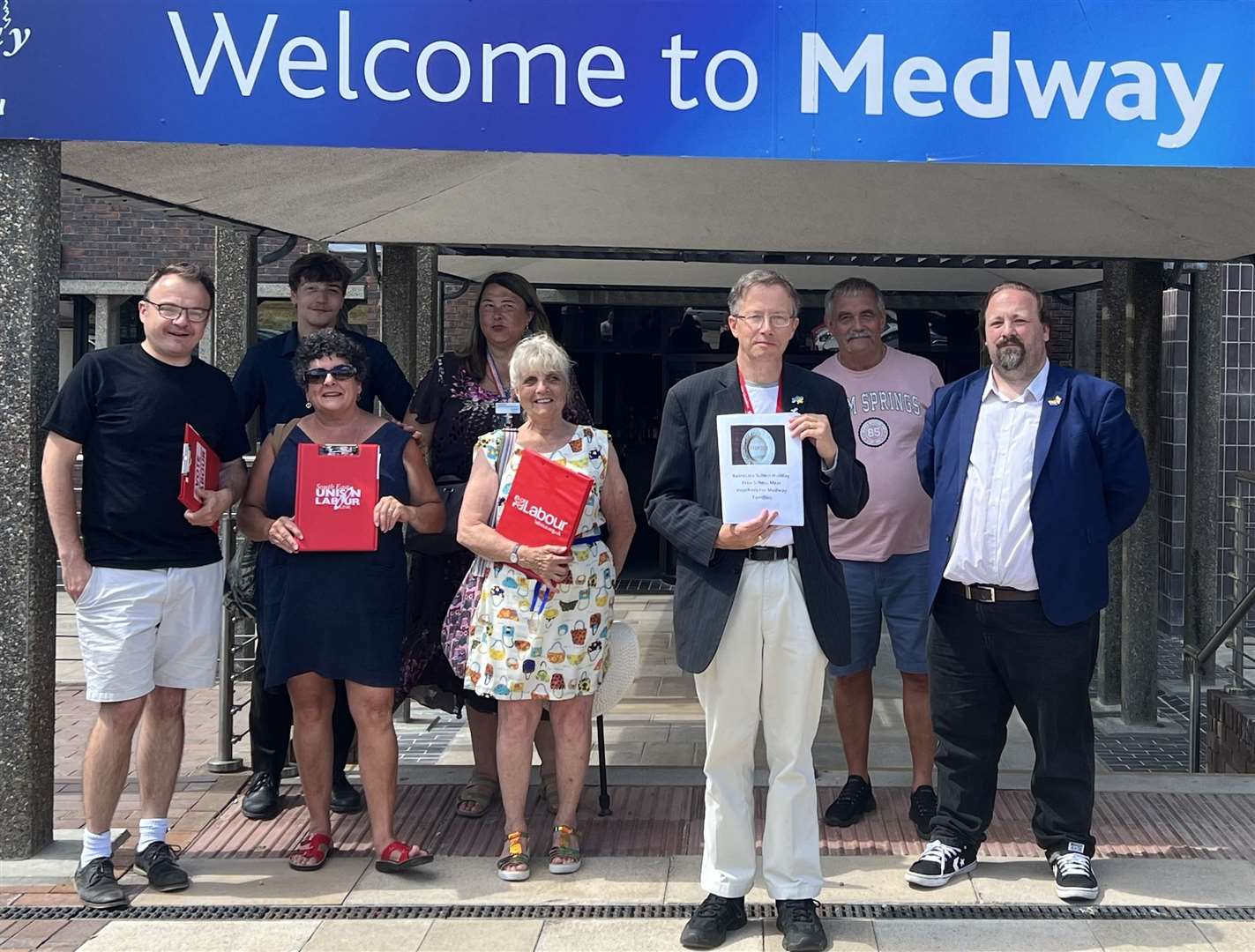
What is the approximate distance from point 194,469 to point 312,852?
136cm

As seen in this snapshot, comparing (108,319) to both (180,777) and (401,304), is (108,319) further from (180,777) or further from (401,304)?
(180,777)

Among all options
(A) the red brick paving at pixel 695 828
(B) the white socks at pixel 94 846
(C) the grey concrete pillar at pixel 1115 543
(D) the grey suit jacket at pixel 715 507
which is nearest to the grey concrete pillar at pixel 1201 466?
(C) the grey concrete pillar at pixel 1115 543

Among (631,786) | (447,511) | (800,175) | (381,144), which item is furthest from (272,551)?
Answer: (800,175)

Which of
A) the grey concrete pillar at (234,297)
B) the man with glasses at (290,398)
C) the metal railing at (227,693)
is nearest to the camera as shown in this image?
the man with glasses at (290,398)

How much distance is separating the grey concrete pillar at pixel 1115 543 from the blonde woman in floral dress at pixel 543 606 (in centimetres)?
368

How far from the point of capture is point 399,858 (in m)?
4.34

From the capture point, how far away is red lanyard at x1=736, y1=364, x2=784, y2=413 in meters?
3.86

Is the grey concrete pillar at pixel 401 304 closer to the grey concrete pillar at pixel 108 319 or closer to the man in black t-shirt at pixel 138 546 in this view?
the man in black t-shirt at pixel 138 546

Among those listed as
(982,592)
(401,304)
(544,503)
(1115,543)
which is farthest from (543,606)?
(1115,543)

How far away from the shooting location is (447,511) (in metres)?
4.73

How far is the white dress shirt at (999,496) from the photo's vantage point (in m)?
4.05

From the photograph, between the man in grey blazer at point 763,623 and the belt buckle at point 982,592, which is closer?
the man in grey blazer at point 763,623

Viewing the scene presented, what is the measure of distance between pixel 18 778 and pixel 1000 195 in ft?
13.5

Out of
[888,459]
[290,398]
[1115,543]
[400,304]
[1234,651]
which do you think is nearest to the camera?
[888,459]
